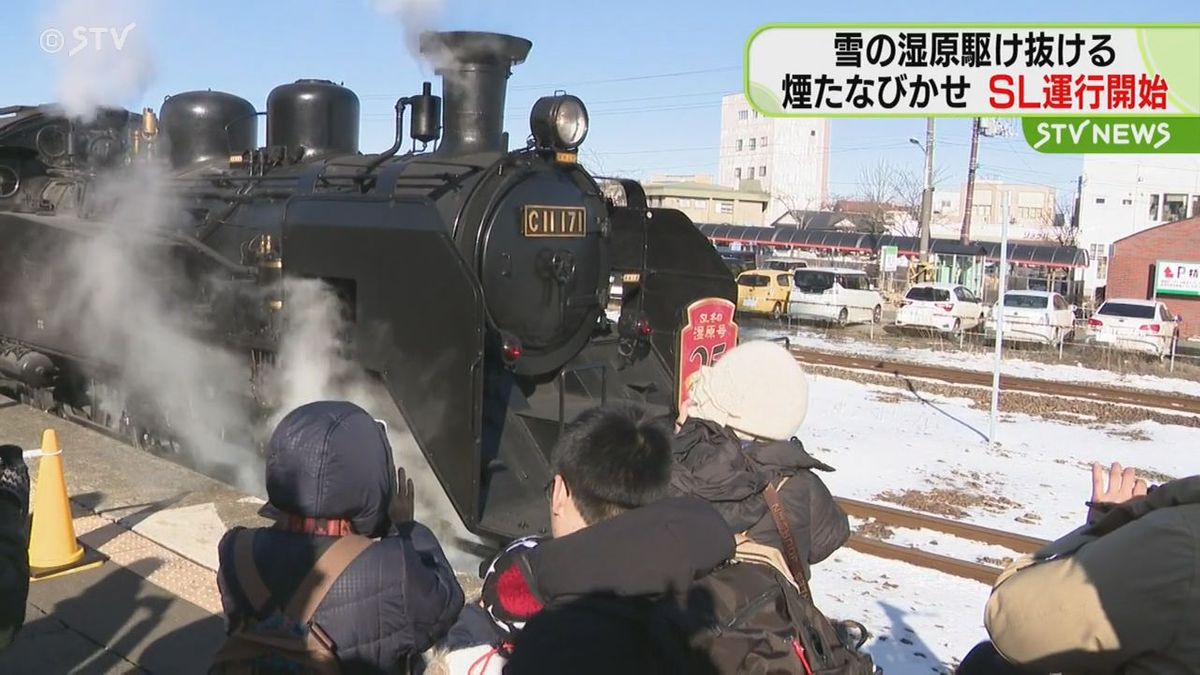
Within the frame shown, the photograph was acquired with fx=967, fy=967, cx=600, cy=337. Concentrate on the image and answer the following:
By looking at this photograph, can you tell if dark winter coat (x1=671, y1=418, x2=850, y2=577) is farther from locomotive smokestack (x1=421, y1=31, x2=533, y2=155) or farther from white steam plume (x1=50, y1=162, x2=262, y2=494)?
white steam plume (x1=50, y1=162, x2=262, y2=494)

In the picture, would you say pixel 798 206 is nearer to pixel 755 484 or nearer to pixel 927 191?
pixel 927 191

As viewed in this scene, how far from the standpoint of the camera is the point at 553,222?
5855mm

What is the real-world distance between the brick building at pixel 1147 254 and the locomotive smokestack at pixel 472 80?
25.7 metres

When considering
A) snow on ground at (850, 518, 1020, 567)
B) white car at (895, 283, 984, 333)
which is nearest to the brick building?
white car at (895, 283, 984, 333)

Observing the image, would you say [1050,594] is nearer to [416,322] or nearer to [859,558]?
[416,322]

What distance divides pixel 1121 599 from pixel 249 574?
1642 millimetres

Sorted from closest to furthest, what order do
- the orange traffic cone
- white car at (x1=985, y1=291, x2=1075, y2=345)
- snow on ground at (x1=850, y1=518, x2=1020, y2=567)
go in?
the orange traffic cone, snow on ground at (x1=850, y1=518, x2=1020, y2=567), white car at (x1=985, y1=291, x2=1075, y2=345)

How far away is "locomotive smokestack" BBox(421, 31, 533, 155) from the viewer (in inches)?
232

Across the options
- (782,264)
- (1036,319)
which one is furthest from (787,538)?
(782,264)

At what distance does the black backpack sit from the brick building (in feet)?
93.4

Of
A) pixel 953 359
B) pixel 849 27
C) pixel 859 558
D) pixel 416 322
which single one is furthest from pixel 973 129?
pixel 416 322

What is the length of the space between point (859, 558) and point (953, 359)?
1259 cm

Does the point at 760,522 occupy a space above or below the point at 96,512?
above

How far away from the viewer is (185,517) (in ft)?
17.2
